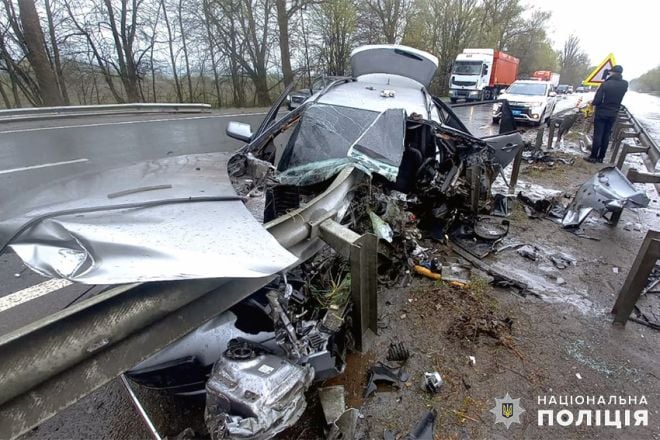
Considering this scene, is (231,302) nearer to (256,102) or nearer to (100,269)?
(100,269)

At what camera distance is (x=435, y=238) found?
4152 millimetres

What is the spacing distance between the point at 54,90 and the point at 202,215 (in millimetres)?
14317

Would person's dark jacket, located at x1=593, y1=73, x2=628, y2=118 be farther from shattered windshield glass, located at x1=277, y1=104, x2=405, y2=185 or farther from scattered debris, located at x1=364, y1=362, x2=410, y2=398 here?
scattered debris, located at x1=364, y1=362, x2=410, y2=398

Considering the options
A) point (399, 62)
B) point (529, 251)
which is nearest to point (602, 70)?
point (399, 62)

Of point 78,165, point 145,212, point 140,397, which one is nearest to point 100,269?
point 145,212

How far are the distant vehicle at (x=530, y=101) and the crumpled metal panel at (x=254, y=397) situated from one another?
43.5ft

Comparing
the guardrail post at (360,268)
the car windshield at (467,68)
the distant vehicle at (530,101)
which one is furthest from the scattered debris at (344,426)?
the car windshield at (467,68)

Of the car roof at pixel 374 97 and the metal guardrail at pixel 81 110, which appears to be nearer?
the car roof at pixel 374 97

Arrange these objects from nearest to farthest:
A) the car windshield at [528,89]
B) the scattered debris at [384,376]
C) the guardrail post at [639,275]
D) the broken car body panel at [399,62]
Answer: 1. the scattered debris at [384,376]
2. the guardrail post at [639,275]
3. the broken car body panel at [399,62]
4. the car windshield at [528,89]

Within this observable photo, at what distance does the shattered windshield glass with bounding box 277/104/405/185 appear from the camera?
113 inches

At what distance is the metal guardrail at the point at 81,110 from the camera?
30.7ft

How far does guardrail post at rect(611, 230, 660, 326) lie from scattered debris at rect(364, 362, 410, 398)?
195 cm

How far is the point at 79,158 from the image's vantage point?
22.2ft

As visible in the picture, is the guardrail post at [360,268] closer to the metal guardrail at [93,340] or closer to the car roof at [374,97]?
the metal guardrail at [93,340]
